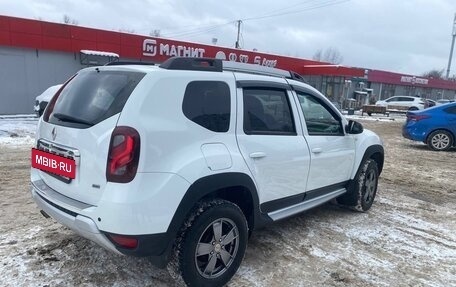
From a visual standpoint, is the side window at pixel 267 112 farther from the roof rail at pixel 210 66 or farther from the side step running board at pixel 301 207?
the side step running board at pixel 301 207

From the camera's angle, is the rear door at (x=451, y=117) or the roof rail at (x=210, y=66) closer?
the roof rail at (x=210, y=66)

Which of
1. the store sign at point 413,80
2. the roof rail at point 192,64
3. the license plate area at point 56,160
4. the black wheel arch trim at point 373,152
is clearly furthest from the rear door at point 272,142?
the store sign at point 413,80

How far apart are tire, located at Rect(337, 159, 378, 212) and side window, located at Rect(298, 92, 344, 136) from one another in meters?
0.85

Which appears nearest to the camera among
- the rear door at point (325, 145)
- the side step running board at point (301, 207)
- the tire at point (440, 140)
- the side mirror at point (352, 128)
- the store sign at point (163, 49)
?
the side step running board at point (301, 207)

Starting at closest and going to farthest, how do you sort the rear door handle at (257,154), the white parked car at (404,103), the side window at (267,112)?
the rear door handle at (257,154) → the side window at (267,112) → the white parked car at (404,103)

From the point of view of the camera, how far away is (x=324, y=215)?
5219mm

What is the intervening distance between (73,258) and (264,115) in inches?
87.1

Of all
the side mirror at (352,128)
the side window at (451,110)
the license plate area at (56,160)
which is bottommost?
the license plate area at (56,160)

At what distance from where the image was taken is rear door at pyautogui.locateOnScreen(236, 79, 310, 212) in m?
3.40

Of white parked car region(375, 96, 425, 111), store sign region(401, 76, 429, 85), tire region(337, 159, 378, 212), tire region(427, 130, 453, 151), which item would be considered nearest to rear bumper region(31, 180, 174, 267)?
tire region(337, 159, 378, 212)

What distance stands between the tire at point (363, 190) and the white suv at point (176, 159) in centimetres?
145

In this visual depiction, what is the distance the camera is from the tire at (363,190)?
16.9 ft

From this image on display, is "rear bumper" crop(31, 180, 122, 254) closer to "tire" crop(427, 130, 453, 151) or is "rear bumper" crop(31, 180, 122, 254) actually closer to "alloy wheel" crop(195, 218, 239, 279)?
"alloy wheel" crop(195, 218, 239, 279)

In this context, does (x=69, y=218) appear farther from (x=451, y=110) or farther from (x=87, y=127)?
(x=451, y=110)
